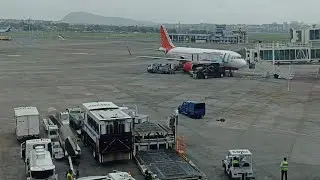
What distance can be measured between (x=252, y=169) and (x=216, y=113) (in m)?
15.8

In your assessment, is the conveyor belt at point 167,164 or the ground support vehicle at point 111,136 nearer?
the conveyor belt at point 167,164

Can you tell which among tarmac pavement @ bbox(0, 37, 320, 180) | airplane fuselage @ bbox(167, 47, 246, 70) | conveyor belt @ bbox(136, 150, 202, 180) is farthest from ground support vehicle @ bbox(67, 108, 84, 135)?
airplane fuselage @ bbox(167, 47, 246, 70)

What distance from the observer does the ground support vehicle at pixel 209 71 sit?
64250 millimetres

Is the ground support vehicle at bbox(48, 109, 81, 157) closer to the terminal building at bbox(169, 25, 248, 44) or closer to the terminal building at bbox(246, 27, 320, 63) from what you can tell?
the terminal building at bbox(246, 27, 320, 63)

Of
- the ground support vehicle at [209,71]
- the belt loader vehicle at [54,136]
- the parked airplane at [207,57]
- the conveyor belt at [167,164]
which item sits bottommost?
the conveyor belt at [167,164]

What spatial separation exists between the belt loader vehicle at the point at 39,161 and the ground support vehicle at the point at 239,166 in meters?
8.38

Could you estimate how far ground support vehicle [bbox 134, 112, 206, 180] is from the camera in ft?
74.7

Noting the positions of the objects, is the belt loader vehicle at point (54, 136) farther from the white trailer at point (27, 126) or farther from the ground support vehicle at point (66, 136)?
the white trailer at point (27, 126)

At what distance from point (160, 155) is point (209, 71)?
39.8 metres

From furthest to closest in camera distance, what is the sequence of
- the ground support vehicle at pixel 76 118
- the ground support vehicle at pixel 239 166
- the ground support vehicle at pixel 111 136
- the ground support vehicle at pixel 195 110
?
1. the ground support vehicle at pixel 195 110
2. the ground support vehicle at pixel 76 118
3. the ground support vehicle at pixel 111 136
4. the ground support vehicle at pixel 239 166

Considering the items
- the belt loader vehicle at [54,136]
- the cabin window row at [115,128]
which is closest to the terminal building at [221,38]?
the belt loader vehicle at [54,136]

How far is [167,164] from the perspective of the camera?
2445cm

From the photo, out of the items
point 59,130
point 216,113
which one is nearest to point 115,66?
point 216,113

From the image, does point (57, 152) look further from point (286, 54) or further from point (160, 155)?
point (286, 54)
